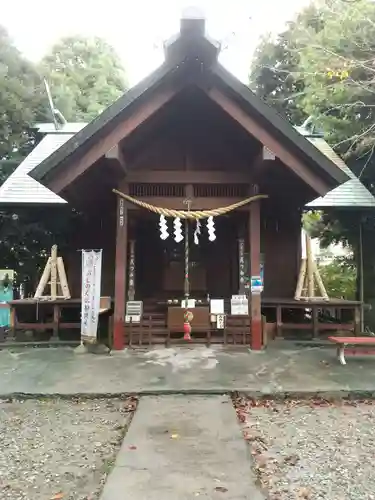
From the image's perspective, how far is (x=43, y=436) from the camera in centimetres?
447

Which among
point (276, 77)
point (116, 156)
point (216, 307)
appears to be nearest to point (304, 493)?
point (216, 307)

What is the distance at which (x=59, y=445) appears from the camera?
4234 millimetres

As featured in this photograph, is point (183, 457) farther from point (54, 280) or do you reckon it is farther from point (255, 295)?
point (54, 280)

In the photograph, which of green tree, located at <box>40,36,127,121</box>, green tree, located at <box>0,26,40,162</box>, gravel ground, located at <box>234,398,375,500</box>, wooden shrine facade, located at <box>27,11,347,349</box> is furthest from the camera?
green tree, located at <box>40,36,127,121</box>

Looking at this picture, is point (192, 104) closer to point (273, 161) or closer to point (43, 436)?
point (273, 161)

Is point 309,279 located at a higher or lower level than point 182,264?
lower

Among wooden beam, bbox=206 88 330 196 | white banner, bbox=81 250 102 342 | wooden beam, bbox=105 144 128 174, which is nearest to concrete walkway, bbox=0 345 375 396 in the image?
white banner, bbox=81 250 102 342

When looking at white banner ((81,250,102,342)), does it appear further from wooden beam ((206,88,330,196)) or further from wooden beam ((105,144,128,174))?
wooden beam ((206,88,330,196))

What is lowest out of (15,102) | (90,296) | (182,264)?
(90,296)

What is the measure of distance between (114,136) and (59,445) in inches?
183

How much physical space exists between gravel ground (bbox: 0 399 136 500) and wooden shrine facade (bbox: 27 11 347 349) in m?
2.63

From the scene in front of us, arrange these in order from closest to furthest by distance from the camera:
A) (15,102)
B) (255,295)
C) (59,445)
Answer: (59,445) < (255,295) < (15,102)

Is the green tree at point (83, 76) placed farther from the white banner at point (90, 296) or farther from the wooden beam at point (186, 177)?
the white banner at point (90, 296)

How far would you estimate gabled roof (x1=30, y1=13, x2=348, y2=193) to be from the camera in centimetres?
686
